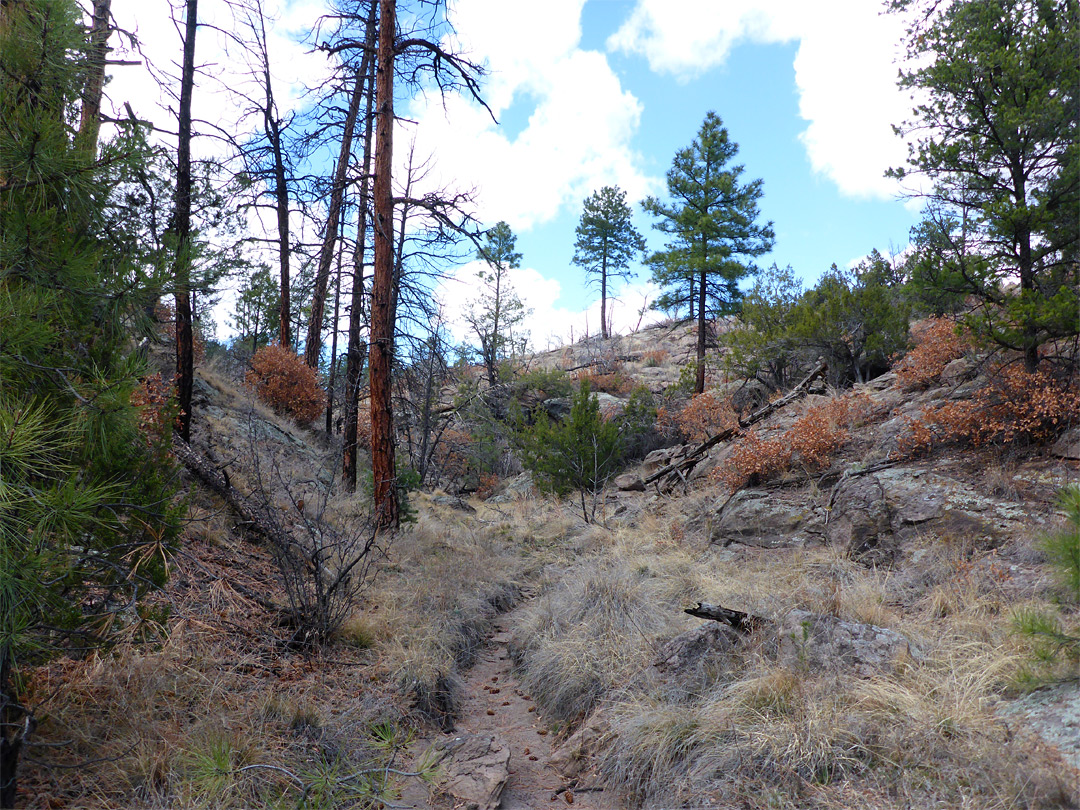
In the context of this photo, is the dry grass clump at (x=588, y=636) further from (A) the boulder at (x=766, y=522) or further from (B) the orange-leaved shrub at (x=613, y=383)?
(B) the orange-leaved shrub at (x=613, y=383)

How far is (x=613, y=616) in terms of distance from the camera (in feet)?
18.3

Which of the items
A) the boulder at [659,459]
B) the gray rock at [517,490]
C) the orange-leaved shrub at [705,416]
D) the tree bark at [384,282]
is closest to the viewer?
the tree bark at [384,282]

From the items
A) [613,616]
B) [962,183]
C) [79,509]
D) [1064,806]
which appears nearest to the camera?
[1064,806]

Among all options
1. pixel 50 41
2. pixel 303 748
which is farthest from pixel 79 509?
pixel 50 41

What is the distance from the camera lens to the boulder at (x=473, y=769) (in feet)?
11.6

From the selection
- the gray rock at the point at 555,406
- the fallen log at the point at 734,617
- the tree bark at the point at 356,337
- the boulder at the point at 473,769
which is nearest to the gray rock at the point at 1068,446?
the fallen log at the point at 734,617

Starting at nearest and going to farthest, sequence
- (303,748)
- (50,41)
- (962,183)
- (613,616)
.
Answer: (50,41) < (303,748) < (613,616) < (962,183)

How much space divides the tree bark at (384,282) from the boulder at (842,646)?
590 centimetres

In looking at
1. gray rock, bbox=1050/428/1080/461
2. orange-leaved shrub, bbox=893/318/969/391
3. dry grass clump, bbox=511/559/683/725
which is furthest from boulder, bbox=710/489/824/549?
orange-leaved shrub, bbox=893/318/969/391

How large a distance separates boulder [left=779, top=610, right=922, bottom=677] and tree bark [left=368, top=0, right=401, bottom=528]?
19.3 feet

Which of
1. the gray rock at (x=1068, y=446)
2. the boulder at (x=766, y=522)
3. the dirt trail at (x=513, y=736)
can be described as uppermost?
the gray rock at (x=1068, y=446)

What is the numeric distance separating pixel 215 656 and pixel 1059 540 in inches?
203

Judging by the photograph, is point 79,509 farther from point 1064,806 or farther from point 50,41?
point 1064,806

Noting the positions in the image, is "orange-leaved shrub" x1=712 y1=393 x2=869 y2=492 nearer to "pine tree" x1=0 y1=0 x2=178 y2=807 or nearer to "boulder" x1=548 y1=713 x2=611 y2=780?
"boulder" x1=548 y1=713 x2=611 y2=780
